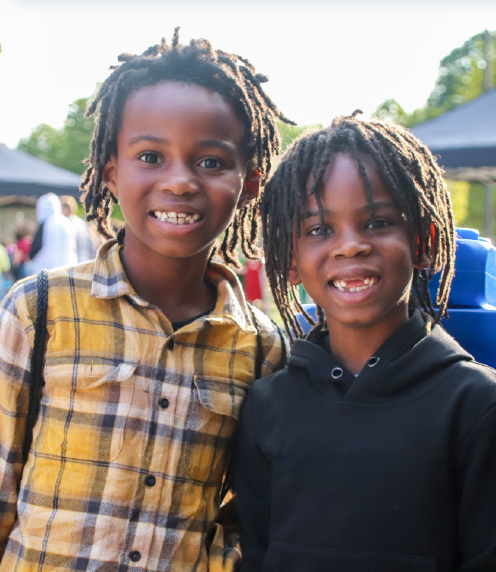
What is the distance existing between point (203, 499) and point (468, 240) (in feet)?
3.54

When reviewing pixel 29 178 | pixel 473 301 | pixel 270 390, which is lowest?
pixel 270 390

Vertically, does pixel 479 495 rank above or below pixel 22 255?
above

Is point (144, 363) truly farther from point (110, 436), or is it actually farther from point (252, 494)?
point (252, 494)

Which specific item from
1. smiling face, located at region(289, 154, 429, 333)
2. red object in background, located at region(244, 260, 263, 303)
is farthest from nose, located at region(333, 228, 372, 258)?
red object in background, located at region(244, 260, 263, 303)

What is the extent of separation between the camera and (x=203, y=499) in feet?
5.48

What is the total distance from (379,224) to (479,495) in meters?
0.68

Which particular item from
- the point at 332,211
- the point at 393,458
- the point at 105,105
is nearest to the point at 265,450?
the point at 393,458

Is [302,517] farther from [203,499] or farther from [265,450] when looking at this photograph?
[203,499]

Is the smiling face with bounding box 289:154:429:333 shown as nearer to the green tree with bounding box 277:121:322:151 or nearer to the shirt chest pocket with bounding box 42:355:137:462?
the green tree with bounding box 277:121:322:151

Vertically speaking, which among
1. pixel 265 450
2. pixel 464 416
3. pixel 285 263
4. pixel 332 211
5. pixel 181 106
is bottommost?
pixel 265 450

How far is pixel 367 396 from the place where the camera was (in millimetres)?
1471

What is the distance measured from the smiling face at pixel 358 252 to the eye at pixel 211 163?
11.1 inches

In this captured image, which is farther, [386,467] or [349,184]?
[349,184]

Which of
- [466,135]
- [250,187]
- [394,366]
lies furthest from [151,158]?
[466,135]
